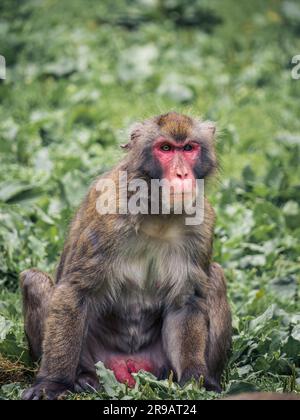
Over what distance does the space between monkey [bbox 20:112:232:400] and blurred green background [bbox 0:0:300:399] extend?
289 millimetres

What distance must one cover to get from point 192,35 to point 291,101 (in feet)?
7.71

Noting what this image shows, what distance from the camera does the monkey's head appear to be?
5637 millimetres

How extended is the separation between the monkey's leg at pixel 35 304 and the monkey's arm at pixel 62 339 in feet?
0.87

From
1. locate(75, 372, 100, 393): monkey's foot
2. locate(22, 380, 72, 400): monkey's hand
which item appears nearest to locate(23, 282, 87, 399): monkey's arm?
locate(22, 380, 72, 400): monkey's hand

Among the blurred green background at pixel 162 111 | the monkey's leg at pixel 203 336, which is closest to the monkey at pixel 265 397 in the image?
the blurred green background at pixel 162 111

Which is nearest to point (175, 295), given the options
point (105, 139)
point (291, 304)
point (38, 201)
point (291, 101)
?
point (291, 304)

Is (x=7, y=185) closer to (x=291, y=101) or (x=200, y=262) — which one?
(x=200, y=262)

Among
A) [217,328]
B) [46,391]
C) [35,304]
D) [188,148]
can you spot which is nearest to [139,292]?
[217,328]

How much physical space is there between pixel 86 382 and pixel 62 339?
35 cm

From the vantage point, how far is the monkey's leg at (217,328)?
619cm

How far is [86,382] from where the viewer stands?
600 cm

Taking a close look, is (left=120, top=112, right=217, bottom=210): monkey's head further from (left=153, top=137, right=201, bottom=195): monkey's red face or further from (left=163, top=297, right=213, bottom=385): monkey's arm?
(left=163, top=297, right=213, bottom=385): monkey's arm

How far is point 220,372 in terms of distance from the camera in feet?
20.5

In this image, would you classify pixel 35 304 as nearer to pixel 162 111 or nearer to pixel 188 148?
pixel 188 148
